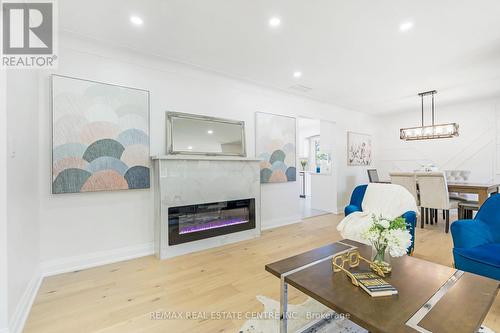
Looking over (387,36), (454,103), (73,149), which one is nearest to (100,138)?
(73,149)

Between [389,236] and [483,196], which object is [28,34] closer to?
[389,236]

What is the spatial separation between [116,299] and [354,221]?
108 inches

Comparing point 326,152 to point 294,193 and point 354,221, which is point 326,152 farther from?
point 354,221

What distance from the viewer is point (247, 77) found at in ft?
13.0

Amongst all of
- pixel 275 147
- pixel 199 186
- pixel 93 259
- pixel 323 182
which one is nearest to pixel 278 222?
pixel 275 147

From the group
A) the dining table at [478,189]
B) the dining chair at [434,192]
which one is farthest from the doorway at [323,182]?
the dining table at [478,189]

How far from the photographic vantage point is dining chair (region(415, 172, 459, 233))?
3959 millimetres

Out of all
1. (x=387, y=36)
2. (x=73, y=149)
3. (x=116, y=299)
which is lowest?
(x=116, y=299)

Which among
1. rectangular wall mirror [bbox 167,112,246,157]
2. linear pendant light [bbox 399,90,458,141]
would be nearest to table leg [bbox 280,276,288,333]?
rectangular wall mirror [bbox 167,112,246,157]

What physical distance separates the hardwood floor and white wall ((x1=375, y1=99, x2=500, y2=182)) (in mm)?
3384

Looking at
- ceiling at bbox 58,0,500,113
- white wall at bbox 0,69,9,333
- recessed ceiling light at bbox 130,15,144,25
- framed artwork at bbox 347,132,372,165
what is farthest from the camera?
framed artwork at bbox 347,132,372,165

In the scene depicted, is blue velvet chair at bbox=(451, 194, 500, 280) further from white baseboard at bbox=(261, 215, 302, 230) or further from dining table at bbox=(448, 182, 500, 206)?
white baseboard at bbox=(261, 215, 302, 230)

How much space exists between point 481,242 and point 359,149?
4339 mm

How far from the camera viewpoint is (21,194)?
76.4 inches
